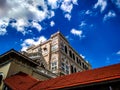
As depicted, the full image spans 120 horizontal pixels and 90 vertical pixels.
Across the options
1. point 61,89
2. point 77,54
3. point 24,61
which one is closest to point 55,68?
point 77,54

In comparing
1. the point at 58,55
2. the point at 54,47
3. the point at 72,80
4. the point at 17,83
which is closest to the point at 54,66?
the point at 58,55

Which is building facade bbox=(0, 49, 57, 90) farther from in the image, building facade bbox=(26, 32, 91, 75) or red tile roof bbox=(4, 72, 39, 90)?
building facade bbox=(26, 32, 91, 75)

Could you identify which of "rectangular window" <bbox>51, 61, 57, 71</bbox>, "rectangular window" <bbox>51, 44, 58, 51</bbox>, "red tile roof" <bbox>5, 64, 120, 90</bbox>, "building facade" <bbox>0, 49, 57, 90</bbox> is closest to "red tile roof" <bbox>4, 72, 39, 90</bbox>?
"red tile roof" <bbox>5, 64, 120, 90</bbox>

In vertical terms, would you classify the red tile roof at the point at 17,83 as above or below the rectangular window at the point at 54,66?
below

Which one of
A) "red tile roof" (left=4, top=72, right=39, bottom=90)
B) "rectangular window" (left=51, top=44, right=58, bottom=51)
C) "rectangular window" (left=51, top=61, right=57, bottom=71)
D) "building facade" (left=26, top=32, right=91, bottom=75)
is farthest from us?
"rectangular window" (left=51, top=44, right=58, bottom=51)

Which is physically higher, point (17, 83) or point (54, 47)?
point (54, 47)

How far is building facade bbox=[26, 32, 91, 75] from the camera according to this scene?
36.9 m

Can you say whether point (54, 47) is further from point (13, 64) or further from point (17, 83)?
point (17, 83)

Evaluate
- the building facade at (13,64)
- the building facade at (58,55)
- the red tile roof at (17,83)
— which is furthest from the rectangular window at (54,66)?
the red tile roof at (17,83)

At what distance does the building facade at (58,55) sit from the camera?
1453 inches

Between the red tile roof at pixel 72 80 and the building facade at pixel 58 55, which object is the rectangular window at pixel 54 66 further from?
the red tile roof at pixel 72 80

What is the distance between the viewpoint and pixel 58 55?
1484 inches

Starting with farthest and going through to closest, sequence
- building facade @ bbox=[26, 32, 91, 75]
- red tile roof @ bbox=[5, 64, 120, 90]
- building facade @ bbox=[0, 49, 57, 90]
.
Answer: building facade @ bbox=[26, 32, 91, 75]
building facade @ bbox=[0, 49, 57, 90]
red tile roof @ bbox=[5, 64, 120, 90]

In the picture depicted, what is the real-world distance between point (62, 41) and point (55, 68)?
8754 mm
